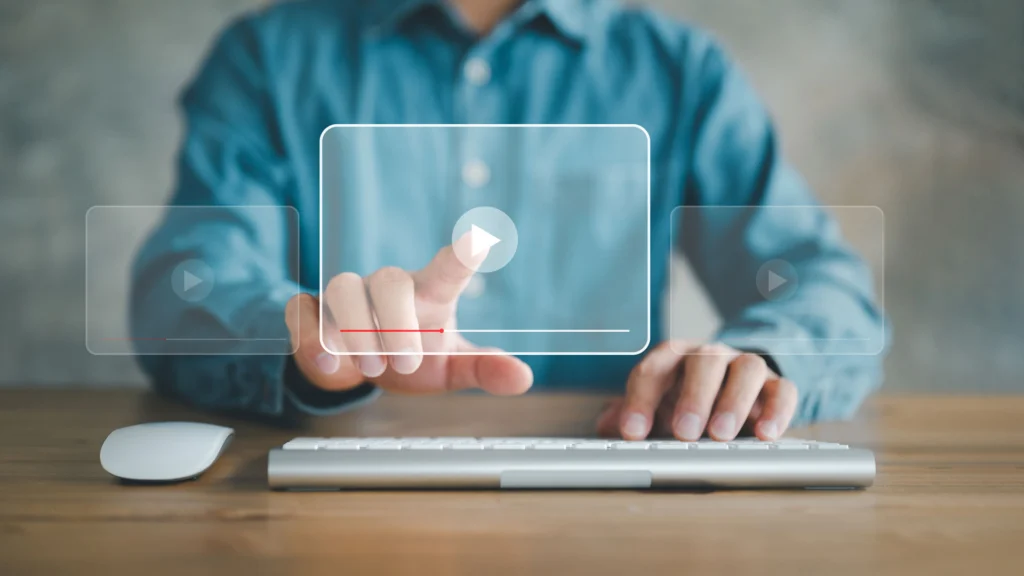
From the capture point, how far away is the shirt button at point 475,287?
0.48 m

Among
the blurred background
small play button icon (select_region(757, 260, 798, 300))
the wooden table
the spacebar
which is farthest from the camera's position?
the blurred background

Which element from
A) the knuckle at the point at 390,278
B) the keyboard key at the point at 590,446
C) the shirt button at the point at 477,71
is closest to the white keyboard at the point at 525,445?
the keyboard key at the point at 590,446

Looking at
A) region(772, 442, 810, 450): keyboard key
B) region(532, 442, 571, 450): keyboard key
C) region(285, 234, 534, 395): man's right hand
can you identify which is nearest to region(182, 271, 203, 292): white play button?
region(285, 234, 534, 395): man's right hand

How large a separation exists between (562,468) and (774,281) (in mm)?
310

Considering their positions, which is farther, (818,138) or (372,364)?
(818,138)

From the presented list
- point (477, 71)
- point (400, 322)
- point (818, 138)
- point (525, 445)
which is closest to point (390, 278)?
point (400, 322)

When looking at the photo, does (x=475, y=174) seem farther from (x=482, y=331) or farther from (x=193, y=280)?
(x=193, y=280)

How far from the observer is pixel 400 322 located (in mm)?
464

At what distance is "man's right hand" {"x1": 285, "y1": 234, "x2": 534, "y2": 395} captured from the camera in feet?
1.53

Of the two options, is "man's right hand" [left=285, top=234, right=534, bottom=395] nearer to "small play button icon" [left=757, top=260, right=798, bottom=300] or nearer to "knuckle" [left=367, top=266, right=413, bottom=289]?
"knuckle" [left=367, top=266, right=413, bottom=289]

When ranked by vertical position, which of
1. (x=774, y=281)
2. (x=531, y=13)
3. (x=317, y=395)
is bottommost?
(x=317, y=395)

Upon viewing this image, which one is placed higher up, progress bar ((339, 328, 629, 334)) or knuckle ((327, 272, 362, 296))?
knuckle ((327, 272, 362, 296))

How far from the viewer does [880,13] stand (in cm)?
115

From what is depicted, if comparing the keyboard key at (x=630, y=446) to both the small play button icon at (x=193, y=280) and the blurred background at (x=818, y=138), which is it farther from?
the blurred background at (x=818, y=138)
